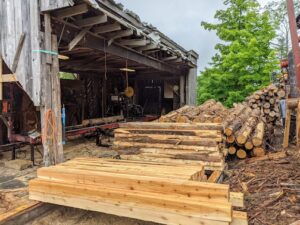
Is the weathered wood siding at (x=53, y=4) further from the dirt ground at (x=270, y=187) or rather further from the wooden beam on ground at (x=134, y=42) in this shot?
the dirt ground at (x=270, y=187)

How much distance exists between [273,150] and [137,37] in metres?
4.47

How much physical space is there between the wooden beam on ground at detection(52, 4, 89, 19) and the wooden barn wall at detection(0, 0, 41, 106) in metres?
0.35

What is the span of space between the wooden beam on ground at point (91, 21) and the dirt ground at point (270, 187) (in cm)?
379

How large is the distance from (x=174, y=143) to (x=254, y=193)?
168 cm

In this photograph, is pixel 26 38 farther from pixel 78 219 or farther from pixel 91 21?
pixel 78 219

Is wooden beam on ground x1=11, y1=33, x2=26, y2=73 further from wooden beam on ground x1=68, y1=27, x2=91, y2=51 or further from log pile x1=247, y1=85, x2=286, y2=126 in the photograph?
log pile x1=247, y1=85, x2=286, y2=126

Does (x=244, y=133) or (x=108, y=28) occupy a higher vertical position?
(x=108, y=28)

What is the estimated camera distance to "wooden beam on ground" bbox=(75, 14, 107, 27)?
15.4ft

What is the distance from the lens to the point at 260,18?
14.4 meters

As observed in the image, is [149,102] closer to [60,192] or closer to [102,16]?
[102,16]

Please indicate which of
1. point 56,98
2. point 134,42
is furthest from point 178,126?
point 134,42

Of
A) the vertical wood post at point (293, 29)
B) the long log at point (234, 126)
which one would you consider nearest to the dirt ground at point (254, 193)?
the long log at point (234, 126)

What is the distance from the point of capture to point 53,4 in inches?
162

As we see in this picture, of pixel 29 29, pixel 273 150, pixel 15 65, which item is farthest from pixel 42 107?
pixel 273 150
